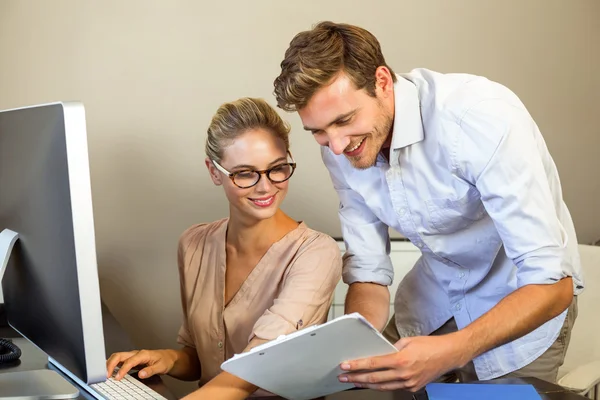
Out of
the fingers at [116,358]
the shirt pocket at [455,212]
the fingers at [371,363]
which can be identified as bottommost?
the fingers at [116,358]

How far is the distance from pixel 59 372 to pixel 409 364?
0.71 meters

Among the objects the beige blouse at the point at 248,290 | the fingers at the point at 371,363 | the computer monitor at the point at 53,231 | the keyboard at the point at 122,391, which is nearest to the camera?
the computer monitor at the point at 53,231

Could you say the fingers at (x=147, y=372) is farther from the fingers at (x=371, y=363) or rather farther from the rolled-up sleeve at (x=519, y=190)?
the rolled-up sleeve at (x=519, y=190)

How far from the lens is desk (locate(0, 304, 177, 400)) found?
1.53 meters

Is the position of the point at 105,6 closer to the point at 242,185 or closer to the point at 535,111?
the point at 242,185

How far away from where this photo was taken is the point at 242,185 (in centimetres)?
180

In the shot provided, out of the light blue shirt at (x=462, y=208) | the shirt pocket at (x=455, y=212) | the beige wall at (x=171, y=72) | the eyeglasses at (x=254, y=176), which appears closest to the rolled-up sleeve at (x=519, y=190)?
the light blue shirt at (x=462, y=208)

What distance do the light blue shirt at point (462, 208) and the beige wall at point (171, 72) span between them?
2.69 ft

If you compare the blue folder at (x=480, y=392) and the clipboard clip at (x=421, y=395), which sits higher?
the blue folder at (x=480, y=392)

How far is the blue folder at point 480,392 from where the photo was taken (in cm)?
130

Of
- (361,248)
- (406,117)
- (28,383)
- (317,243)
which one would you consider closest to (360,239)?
(361,248)

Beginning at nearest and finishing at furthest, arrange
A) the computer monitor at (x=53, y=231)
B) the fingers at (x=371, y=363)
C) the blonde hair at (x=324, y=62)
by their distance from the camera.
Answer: the computer monitor at (x=53, y=231) < the fingers at (x=371, y=363) < the blonde hair at (x=324, y=62)

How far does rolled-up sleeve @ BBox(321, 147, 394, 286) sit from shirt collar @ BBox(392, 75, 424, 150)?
0.79 ft

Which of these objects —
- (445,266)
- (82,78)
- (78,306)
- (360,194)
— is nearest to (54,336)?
(78,306)
